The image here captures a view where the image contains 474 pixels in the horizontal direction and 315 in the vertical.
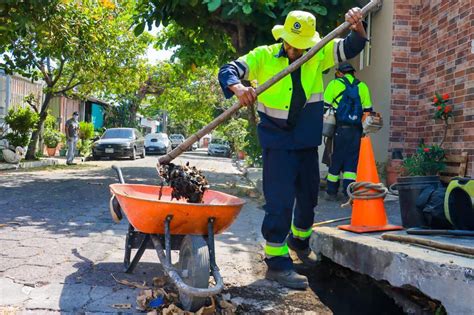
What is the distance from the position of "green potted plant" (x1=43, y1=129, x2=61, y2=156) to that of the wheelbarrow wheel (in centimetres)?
1925

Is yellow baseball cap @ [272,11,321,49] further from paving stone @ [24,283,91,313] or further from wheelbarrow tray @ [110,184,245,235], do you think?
paving stone @ [24,283,91,313]

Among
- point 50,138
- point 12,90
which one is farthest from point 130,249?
Answer: point 50,138

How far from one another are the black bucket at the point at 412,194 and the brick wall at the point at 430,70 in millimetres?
2279

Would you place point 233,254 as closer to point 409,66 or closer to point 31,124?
point 409,66

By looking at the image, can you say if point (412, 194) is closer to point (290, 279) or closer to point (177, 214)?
point (290, 279)

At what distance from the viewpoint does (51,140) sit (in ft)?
68.5

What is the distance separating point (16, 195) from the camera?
8.26 metres

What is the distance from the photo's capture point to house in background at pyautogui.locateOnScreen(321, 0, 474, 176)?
20.0ft

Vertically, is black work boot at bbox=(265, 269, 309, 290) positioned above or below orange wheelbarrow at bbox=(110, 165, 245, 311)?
below

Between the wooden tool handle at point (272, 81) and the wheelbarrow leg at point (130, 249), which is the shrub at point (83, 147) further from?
the wooden tool handle at point (272, 81)

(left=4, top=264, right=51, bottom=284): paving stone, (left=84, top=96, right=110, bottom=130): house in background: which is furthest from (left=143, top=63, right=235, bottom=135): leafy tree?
(left=4, top=264, right=51, bottom=284): paving stone

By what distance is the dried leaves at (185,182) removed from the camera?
3488 mm

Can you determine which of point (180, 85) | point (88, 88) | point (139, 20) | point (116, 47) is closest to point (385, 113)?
point (139, 20)

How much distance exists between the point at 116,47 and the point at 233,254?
13.4 m
